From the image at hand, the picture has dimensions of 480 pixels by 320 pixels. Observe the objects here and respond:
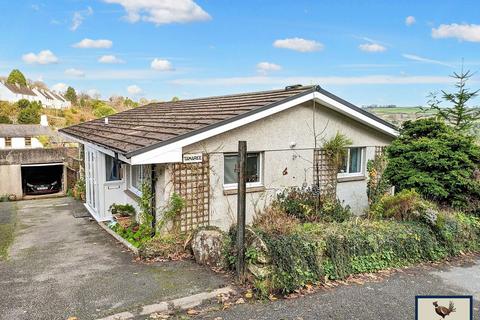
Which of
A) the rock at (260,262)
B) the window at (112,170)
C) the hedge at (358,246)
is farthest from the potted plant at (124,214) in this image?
the hedge at (358,246)

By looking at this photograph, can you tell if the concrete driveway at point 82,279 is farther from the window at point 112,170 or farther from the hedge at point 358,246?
the window at point 112,170

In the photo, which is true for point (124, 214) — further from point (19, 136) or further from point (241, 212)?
point (19, 136)

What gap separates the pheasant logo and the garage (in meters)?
25.7

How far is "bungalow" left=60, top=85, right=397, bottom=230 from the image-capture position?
874 centimetres

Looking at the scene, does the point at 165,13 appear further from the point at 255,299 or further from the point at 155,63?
the point at 255,299

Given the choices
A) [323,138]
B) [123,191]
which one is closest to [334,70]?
[323,138]

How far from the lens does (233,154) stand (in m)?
9.69

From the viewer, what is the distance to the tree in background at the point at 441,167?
32.5ft

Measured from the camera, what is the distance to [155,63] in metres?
35.4

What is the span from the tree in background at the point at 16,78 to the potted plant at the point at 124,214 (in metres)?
83.3

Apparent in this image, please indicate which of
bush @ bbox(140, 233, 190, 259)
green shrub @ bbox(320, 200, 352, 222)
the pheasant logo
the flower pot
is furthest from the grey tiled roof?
the pheasant logo

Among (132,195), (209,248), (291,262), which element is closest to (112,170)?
(132,195)

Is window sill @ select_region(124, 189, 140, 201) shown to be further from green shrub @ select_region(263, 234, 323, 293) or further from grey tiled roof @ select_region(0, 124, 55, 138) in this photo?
grey tiled roof @ select_region(0, 124, 55, 138)

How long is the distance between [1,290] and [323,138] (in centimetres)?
886
